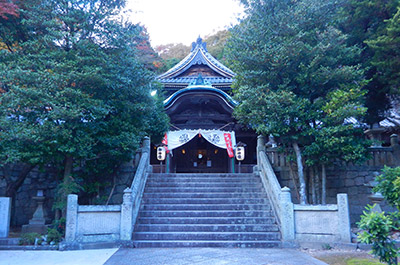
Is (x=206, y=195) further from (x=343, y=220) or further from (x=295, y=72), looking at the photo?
(x=295, y=72)

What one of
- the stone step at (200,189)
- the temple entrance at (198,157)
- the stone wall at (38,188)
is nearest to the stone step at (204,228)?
the stone step at (200,189)

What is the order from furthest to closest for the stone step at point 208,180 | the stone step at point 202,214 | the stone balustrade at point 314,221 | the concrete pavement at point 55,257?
1. the stone step at point 208,180
2. the stone step at point 202,214
3. the stone balustrade at point 314,221
4. the concrete pavement at point 55,257

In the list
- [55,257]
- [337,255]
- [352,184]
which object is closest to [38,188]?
[55,257]

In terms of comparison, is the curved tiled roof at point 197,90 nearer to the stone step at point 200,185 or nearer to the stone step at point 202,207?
the stone step at point 200,185

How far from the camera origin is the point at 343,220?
715 cm

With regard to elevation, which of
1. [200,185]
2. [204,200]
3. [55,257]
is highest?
[200,185]

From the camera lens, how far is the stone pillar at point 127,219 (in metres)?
7.26

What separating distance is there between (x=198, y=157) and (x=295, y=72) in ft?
29.5

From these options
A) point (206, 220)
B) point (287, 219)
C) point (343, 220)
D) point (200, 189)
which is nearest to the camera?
point (343, 220)

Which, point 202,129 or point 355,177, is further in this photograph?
point 202,129

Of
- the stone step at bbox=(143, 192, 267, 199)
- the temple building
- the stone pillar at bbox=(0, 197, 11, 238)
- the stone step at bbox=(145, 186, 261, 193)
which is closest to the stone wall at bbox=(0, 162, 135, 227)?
the stone step at bbox=(145, 186, 261, 193)

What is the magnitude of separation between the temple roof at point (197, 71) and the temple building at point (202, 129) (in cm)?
7

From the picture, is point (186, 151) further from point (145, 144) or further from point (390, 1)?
point (390, 1)

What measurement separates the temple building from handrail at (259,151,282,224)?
3.39m
